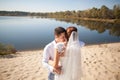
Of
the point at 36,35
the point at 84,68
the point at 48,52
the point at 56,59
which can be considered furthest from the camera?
the point at 36,35

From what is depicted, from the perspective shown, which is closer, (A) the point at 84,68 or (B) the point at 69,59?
(B) the point at 69,59

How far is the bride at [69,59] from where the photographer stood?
1750 mm

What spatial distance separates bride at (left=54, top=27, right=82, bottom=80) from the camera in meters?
1.75

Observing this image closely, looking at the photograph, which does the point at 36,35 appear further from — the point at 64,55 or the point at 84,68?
the point at 64,55

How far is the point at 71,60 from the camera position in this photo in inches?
72.1

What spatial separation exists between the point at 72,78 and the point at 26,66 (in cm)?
234

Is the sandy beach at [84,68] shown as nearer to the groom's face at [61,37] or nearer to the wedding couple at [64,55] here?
the wedding couple at [64,55]

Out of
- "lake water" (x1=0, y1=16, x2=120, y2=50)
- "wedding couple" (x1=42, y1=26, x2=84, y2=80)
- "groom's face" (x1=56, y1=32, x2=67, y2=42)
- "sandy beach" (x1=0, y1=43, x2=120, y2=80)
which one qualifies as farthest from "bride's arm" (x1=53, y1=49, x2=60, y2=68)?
"lake water" (x1=0, y1=16, x2=120, y2=50)

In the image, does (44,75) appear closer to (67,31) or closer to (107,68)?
(107,68)

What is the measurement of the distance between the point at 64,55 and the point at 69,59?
64mm

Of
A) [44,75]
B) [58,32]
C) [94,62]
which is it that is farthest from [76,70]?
[94,62]

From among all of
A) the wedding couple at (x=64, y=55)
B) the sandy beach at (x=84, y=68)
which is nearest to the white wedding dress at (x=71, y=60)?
the wedding couple at (x=64, y=55)

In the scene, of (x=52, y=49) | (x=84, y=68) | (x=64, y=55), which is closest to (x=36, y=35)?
(x=84, y=68)

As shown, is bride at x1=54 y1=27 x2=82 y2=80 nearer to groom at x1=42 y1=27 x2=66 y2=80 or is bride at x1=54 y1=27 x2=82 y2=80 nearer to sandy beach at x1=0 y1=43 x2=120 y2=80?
groom at x1=42 y1=27 x2=66 y2=80
